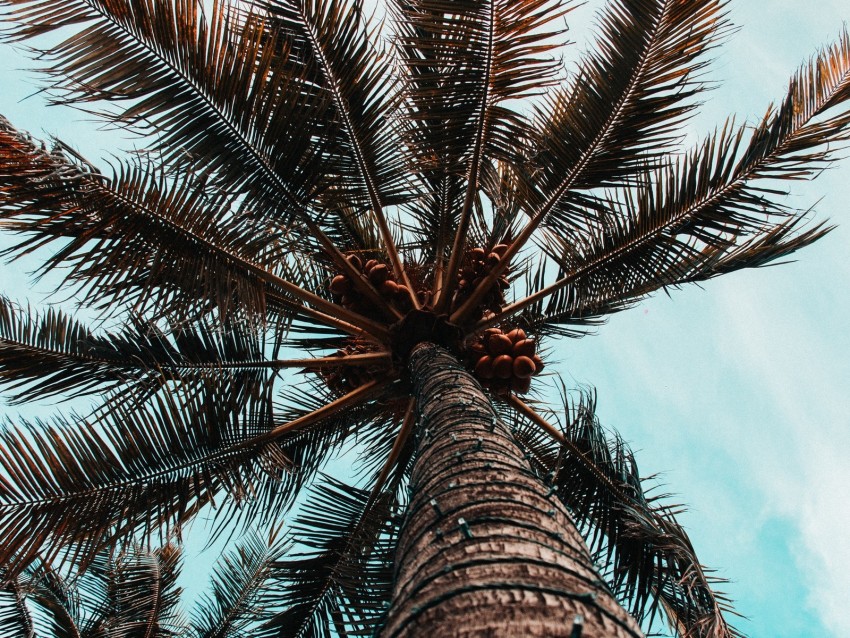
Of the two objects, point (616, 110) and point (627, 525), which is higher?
point (616, 110)

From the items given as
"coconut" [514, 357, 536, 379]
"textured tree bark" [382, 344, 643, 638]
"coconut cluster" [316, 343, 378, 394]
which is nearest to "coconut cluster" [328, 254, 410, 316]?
"coconut cluster" [316, 343, 378, 394]

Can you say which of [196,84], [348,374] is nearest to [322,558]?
[348,374]

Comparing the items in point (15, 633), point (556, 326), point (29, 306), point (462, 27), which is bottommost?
point (15, 633)

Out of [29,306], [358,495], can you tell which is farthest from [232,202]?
[358,495]

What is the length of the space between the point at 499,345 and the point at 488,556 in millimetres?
3133

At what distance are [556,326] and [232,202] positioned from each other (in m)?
3.13

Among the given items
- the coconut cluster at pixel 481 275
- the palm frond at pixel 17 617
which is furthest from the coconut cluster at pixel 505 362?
the palm frond at pixel 17 617

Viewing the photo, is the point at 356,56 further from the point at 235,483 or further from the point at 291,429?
the point at 235,483

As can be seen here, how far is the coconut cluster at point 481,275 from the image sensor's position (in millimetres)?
5355

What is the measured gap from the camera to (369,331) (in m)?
5.02

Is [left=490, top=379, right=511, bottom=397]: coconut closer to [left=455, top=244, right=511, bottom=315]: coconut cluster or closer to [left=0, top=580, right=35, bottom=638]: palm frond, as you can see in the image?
[left=455, top=244, right=511, bottom=315]: coconut cluster

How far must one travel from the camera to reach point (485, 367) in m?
4.84

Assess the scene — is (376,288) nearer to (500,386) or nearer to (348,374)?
(348,374)

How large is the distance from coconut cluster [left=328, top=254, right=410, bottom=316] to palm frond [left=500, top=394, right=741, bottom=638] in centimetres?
125
